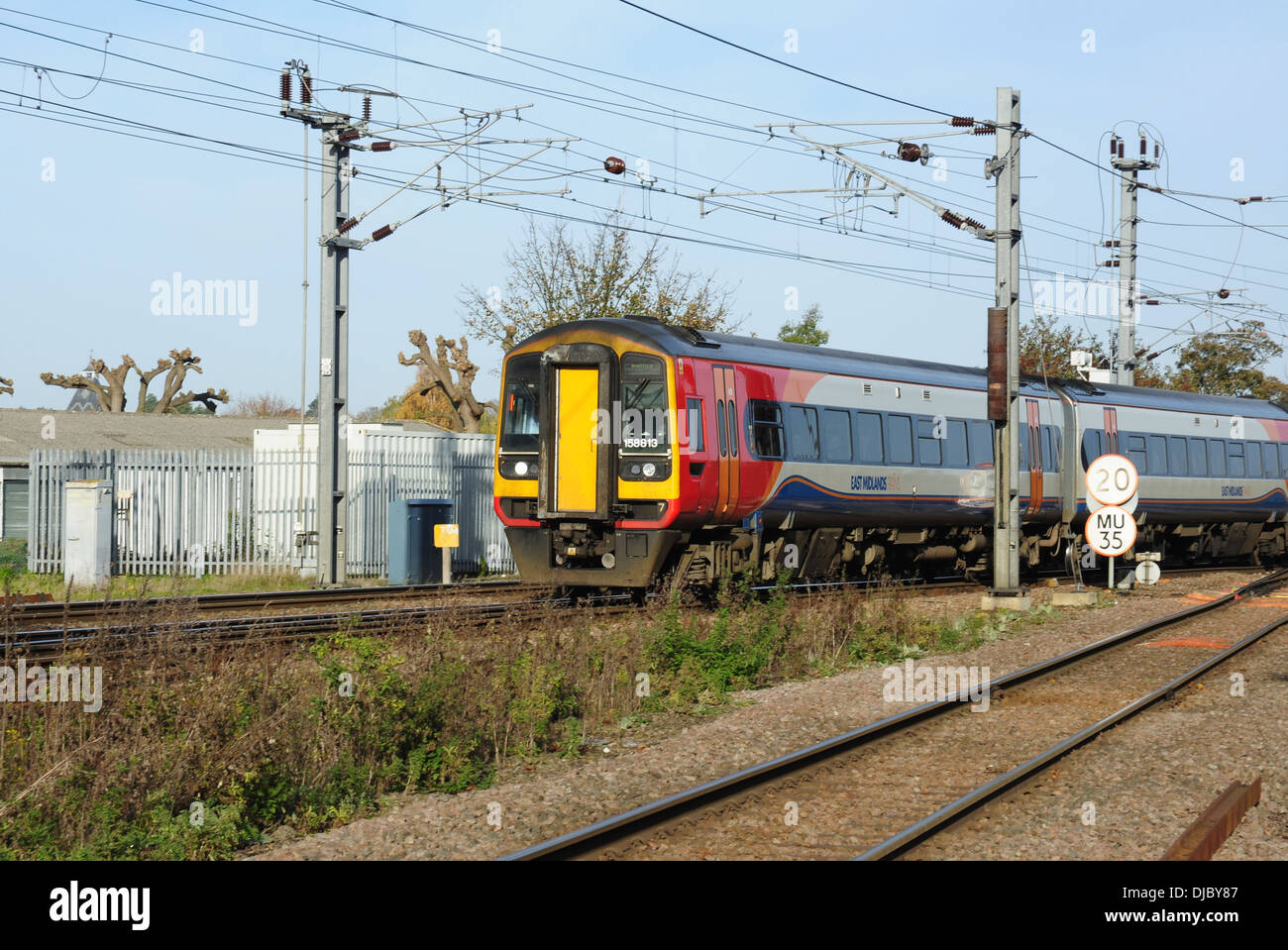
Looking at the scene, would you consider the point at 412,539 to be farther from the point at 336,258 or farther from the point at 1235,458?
the point at 1235,458


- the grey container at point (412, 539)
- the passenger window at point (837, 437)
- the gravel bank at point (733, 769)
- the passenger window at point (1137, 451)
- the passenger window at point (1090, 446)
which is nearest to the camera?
the gravel bank at point (733, 769)

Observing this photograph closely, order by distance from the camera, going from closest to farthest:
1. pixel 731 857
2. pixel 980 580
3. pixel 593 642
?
pixel 731 857, pixel 593 642, pixel 980 580

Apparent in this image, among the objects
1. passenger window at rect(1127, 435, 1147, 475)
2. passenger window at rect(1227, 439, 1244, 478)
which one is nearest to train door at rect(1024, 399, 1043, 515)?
passenger window at rect(1127, 435, 1147, 475)

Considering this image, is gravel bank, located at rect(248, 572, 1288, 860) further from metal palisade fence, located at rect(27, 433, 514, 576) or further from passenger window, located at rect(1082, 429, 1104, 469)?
metal palisade fence, located at rect(27, 433, 514, 576)

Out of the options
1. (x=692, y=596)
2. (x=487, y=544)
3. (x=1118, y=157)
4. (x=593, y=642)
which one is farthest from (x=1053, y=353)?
(x=593, y=642)

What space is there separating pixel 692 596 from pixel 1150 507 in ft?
46.9

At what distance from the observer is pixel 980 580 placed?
2523 centimetres

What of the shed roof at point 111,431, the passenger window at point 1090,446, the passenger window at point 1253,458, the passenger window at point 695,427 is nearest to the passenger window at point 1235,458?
the passenger window at point 1253,458

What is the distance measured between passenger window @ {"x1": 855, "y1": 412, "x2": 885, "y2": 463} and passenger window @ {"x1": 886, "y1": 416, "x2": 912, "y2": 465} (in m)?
0.27

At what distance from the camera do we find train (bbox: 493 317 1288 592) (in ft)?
54.2

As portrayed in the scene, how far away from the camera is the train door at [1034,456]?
23.7 meters

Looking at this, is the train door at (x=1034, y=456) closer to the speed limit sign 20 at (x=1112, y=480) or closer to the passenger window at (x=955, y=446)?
the passenger window at (x=955, y=446)

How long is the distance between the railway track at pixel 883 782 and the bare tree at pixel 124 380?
4874 cm
